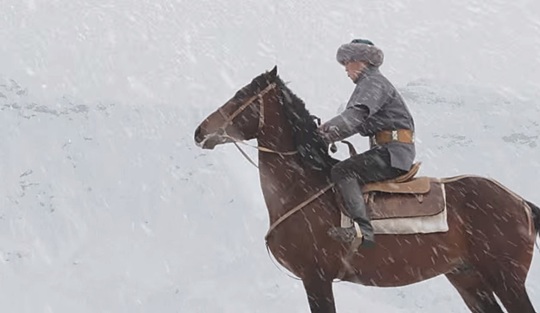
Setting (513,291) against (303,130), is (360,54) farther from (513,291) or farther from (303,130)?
(513,291)

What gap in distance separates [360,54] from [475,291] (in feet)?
8.68

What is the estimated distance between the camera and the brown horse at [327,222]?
272 inches

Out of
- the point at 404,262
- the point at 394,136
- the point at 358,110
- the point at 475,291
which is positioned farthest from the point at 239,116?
the point at 475,291

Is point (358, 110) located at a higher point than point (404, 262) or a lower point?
higher

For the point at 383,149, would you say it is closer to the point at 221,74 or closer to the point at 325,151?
the point at 325,151

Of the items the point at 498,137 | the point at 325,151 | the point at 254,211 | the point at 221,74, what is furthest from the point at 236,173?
the point at 325,151

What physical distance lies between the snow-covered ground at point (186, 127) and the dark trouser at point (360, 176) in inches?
421

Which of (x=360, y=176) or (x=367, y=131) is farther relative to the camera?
(x=367, y=131)

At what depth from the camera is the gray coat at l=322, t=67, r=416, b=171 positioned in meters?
6.79

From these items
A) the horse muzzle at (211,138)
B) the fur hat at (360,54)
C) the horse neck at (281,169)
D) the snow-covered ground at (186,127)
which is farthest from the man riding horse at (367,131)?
the snow-covered ground at (186,127)

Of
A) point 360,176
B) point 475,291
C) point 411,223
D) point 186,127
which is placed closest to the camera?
point 360,176

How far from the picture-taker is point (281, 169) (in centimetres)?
713

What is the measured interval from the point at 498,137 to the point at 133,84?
15648 mm

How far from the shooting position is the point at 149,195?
2288cm
